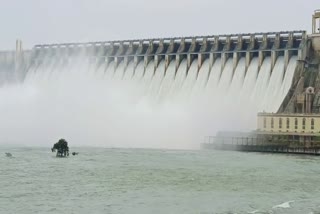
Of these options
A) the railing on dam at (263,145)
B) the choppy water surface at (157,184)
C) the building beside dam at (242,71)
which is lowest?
the choppy water surface at (157,184)

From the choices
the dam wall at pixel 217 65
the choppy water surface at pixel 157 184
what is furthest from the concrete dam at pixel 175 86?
the choppy water surface at pixel 157 184

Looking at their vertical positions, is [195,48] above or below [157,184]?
above

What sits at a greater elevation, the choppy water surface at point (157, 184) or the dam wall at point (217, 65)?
the dam wall at point (217, 65)

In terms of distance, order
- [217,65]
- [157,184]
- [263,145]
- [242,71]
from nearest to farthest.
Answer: [157,184], [263,145], [242,71], [217,65]

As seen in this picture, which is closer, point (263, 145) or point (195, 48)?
point (263, 145)

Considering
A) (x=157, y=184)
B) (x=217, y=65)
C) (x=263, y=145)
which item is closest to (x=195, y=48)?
(x=217, y=65)

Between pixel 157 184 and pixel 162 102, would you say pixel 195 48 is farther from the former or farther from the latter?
pixel 157 184

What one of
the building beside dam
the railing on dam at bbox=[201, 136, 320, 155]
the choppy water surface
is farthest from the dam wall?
the choppy water surface

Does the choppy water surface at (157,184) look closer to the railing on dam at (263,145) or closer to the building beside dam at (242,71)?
the railing on dam at (263,145)
